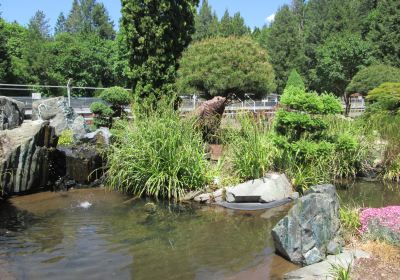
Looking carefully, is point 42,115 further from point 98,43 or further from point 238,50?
point 98,43

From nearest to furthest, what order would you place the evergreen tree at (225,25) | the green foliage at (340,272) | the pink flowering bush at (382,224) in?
the green foliage at (340,272)
the pink flowering bush at (382,224)
the evergreen tree at (225,25)

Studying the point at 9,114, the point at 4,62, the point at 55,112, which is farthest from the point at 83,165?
the point at 4,62

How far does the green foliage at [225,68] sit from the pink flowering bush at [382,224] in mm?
5974

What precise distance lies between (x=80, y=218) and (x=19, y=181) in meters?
2.06

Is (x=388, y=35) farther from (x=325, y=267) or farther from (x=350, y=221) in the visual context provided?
(x=325, y=267)

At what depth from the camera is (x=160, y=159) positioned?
799 centimetres

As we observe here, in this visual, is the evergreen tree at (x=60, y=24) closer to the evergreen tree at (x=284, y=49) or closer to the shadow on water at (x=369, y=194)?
the evergreen tree at (x=284, y=49)

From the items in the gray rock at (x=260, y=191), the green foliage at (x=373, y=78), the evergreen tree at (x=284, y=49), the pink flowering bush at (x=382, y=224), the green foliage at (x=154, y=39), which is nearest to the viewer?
the pink flowering bush at (x=382, y=224)

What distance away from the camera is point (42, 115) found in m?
13.6

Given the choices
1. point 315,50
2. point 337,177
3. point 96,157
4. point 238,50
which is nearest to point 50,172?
point 96,157

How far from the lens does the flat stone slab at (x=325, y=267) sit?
4.41 m

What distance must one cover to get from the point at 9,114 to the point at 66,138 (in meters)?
2.19

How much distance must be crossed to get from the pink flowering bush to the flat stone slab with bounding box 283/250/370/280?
0.46 meters

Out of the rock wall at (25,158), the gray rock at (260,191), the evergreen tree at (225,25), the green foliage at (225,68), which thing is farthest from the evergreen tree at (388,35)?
the rock wall at (25,158)
